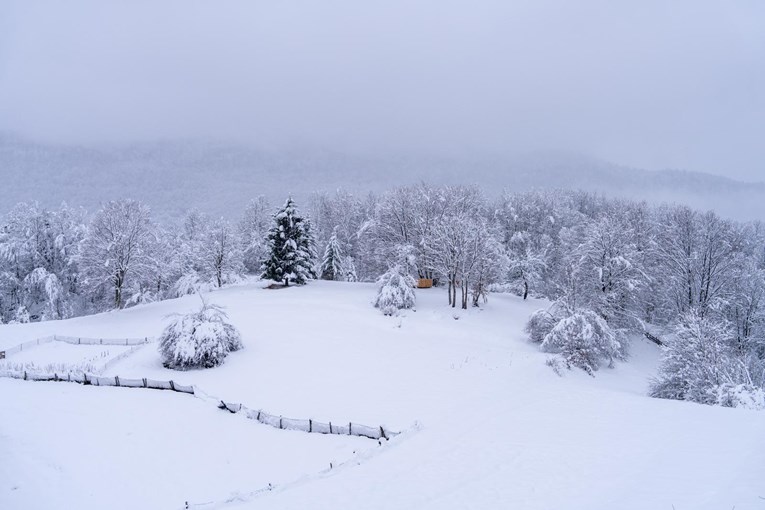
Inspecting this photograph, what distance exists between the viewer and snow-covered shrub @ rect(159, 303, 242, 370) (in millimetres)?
23188

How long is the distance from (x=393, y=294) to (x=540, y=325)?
11.6 metres

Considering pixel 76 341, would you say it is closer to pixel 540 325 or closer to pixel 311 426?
pixel 311 426

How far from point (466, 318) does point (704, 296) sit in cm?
1962

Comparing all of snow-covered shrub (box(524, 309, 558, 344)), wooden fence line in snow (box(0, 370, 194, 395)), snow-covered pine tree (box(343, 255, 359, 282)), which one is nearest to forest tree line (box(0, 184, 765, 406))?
snow-covered shrub (box(524, 309, 558, 344))

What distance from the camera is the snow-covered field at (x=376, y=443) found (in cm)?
1073

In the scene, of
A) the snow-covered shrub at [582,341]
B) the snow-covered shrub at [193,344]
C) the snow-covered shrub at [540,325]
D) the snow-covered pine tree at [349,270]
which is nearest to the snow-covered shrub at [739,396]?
the snow-covered shrub at [582,341]

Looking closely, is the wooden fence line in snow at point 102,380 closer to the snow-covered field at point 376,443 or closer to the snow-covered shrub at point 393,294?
the snow-covered field at point 376,443

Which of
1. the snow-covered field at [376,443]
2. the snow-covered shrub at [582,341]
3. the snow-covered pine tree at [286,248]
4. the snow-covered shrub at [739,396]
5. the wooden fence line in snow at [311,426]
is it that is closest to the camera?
the snow-covered field at [376,443]

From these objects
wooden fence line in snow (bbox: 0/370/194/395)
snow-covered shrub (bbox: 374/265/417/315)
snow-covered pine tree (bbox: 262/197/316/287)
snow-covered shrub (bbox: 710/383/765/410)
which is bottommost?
wooden fence line in snow (bbox: 0/370/194/395)

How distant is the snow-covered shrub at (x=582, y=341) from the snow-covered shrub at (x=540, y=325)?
2.05m

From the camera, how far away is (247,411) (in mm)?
17312

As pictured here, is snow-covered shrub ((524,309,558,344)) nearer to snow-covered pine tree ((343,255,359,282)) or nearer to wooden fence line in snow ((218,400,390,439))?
wooden fence line in snow ((218,400,390,439))

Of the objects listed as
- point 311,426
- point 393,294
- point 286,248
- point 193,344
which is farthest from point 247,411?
point 286,248

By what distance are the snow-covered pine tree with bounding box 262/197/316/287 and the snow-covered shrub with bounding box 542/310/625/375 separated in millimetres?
26221
